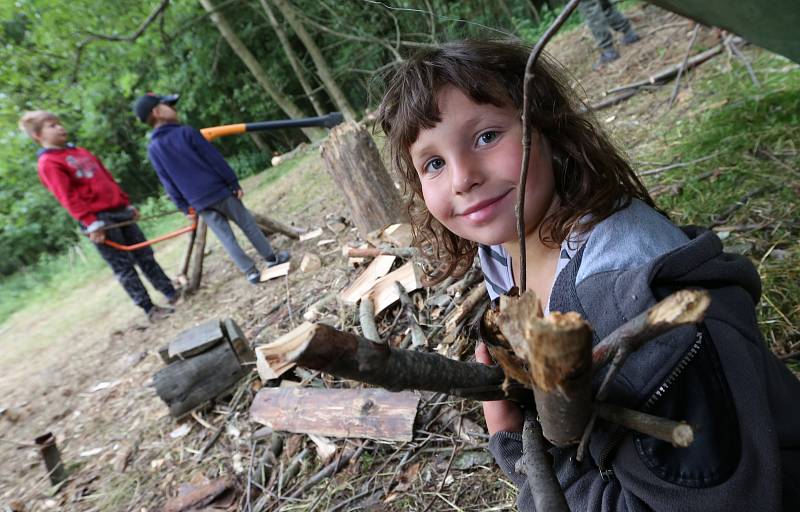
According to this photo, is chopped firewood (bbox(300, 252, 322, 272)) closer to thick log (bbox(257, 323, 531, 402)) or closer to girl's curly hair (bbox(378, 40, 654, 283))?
girl's curly hair (bbox(378, 40, 654, 283))

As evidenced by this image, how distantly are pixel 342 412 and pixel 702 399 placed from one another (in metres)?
1.79

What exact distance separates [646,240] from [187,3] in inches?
527

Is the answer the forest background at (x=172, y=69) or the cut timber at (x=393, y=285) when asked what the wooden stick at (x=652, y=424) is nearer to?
the cut timber at (x=393, y=285)

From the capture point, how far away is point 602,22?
20.2ft

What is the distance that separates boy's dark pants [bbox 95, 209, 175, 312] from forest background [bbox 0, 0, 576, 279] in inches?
87.8

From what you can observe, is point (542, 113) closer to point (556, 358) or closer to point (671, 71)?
point (556, 358)

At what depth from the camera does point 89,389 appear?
4.53 m

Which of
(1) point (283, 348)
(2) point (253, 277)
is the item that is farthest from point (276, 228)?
(1) point (283, 348)

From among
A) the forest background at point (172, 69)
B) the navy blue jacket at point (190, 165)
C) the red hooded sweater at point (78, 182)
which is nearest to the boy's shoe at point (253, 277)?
the navy blue jacket at point (190, 165)

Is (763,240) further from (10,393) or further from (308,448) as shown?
(10,393)

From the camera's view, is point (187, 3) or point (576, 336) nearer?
point (576, 336)

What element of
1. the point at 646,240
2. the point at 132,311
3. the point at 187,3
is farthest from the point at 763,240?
the point at 187,3

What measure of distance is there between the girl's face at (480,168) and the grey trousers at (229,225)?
4237mm

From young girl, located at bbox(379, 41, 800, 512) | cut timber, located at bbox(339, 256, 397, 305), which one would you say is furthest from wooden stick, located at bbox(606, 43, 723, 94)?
young girl, located at bbox(379, 41, 800, 512)
